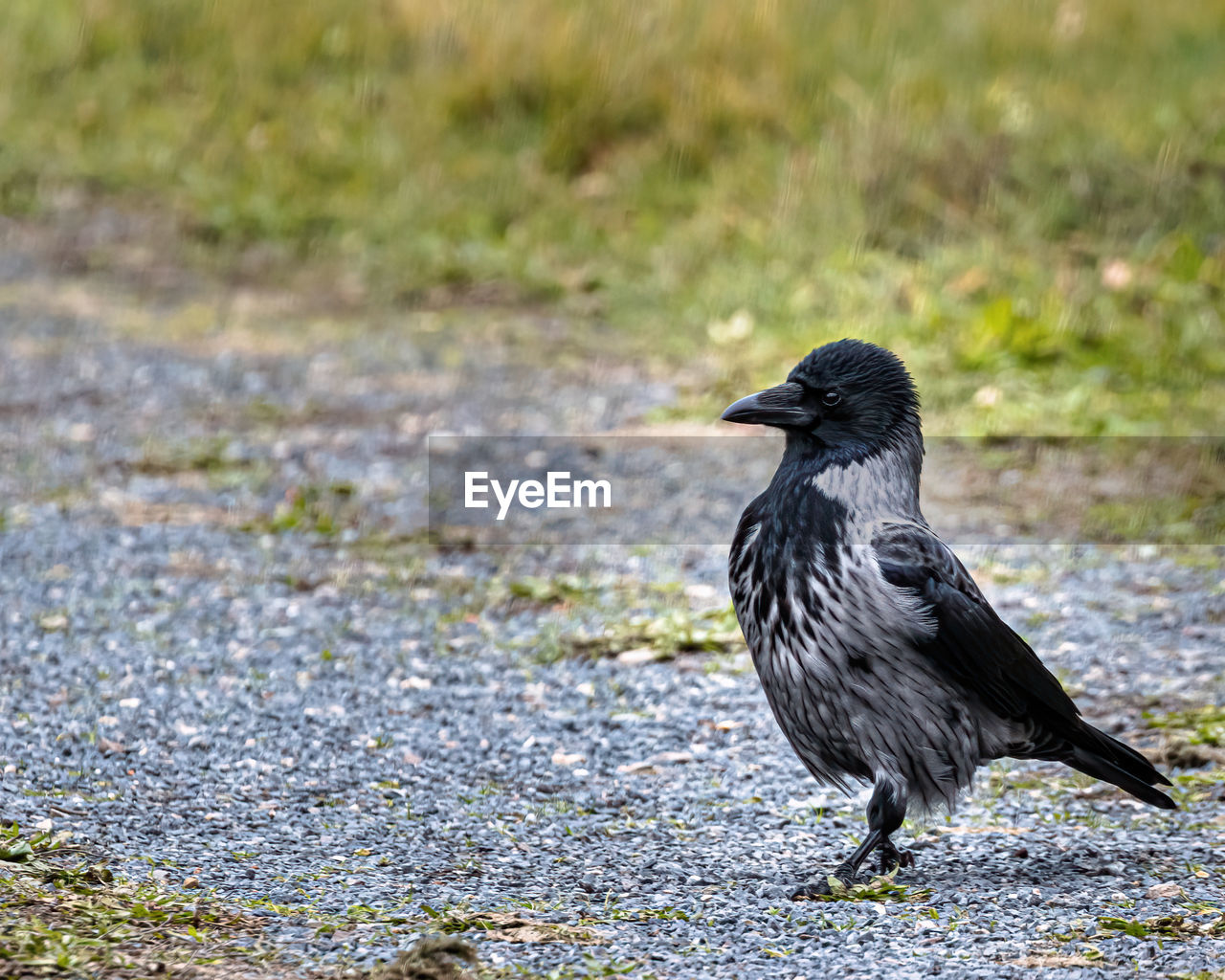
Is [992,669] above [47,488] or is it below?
above

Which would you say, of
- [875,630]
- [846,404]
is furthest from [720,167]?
[875,630]

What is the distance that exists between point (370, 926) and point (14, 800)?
3.70 feet

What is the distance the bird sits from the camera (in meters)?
3.59

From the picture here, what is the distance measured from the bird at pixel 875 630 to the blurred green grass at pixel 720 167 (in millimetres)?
3925

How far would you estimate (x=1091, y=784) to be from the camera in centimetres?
438

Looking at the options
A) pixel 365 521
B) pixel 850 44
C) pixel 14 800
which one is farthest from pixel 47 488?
pixel 850 44

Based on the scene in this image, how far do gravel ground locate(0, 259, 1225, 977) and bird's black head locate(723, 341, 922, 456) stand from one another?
979mm

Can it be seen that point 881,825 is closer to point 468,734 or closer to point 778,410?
point 778,410

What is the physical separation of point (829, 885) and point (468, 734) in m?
1.43

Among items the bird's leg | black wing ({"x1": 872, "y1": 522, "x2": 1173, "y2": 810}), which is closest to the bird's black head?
black wing ({"x1": 872, "y1": 522, "x2": 1173, "y2": 810})

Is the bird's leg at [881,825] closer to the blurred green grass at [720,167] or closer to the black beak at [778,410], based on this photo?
the black beak at [778,410]

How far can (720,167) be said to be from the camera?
11.0 meters

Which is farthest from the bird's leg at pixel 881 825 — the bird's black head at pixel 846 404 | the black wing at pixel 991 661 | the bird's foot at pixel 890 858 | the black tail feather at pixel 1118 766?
the bird's black head at pixel 846 404

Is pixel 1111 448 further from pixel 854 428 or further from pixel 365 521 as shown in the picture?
pixel 854 428
